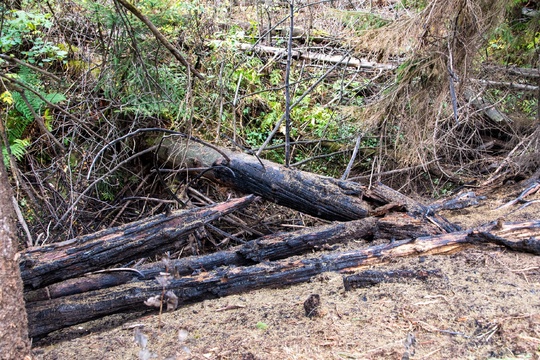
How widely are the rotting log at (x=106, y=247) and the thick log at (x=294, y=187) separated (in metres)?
0.97

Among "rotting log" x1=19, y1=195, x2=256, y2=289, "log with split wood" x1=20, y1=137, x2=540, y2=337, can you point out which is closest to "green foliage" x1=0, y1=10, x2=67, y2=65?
"log with split wood" x1=20, y1=137, x2=540, y2=337

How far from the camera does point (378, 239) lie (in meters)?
4.16

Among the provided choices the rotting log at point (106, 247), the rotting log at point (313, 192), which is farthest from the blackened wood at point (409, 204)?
the rotting log at point (106, 247)

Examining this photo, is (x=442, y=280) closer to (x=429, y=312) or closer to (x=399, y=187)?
(x=429, y=312)

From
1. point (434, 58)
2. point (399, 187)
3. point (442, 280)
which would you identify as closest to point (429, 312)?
point (442, 280)

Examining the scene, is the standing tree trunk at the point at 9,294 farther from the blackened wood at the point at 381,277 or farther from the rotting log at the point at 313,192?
the rotting log at the point at 313,192

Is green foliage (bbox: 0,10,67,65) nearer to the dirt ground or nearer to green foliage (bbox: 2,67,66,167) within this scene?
green foliage (bbox: 2,67,66,167)

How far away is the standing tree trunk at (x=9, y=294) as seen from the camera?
2.17 metres

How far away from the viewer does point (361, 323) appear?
2662 millimetres

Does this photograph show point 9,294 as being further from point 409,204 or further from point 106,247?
point 409,204

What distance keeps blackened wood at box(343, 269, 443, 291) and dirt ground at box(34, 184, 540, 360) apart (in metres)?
0.05

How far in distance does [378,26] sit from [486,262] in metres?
3.48

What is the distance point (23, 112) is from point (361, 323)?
536 cm

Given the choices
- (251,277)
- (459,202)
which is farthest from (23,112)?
(459,202)
